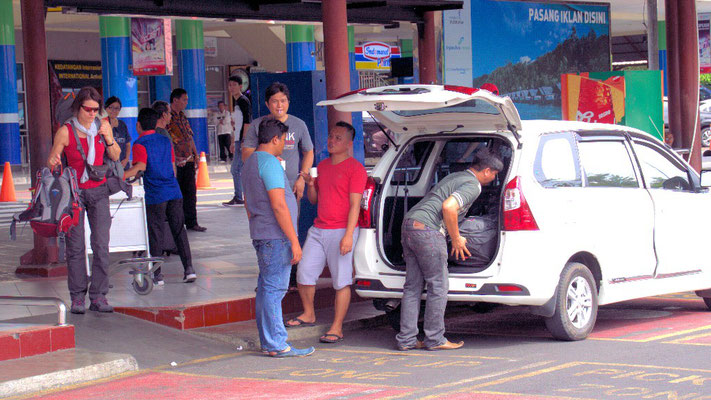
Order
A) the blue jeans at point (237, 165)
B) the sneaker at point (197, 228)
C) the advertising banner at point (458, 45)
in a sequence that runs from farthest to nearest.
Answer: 1. the blue jeans at point (237, 165)
2. the sneaker at point (197, 228)
3. the advertising banner at point (458, 45)

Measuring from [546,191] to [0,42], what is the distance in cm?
2101

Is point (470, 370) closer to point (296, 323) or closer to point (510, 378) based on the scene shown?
point (510, 378)

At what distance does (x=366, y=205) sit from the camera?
8.48 m

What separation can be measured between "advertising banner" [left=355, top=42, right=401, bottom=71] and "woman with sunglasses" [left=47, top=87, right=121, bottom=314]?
3096 centimetres

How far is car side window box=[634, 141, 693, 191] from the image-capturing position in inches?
352

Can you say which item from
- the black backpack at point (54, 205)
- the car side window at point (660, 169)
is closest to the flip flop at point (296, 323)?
the black backpack at point (54, 205)

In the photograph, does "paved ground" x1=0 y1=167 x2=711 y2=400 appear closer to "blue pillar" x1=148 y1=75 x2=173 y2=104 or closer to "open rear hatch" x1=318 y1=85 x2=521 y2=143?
"open rear hatch" x1=318 y1=85 x2=521 y2=143

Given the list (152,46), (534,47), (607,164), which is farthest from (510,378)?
(152,46)

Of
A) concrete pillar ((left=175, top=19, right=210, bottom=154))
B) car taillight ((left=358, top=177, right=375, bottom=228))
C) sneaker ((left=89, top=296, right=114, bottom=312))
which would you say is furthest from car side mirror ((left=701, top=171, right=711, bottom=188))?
concrete pillar ((left=175, top=19, right=210, bottom=154))

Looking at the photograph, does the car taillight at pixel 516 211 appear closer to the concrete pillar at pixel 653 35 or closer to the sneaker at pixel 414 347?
the sneaker at pixel 414 347

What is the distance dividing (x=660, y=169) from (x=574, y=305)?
1786 millimetres

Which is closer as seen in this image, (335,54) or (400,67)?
(335,54)

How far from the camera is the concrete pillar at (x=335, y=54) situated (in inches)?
402

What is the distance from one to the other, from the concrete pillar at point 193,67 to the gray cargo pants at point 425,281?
2326cm
